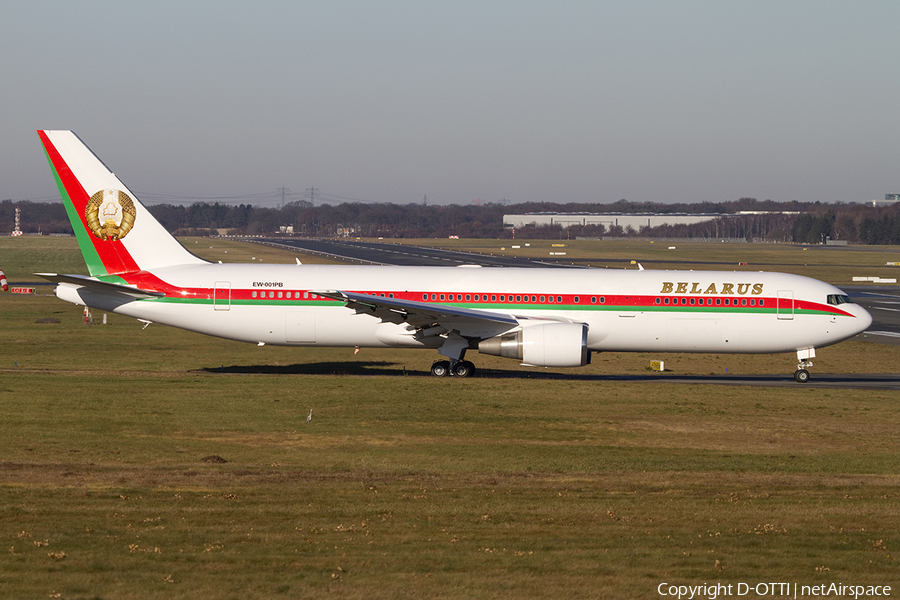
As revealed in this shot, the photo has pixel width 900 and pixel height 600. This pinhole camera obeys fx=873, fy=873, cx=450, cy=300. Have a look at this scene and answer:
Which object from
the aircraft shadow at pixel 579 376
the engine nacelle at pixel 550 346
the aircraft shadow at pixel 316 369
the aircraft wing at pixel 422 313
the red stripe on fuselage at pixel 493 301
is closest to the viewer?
the engine nacelle at pixel 550 346

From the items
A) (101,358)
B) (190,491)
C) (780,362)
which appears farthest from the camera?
(780,362)

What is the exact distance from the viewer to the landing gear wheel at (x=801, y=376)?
1352 inches

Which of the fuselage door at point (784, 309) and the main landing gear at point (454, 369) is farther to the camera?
the fuselage door at point (784, 309)

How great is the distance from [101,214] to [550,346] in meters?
18.3

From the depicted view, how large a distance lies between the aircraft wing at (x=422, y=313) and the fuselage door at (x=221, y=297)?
13.6 feet

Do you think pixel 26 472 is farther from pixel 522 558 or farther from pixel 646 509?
pixel 646 509

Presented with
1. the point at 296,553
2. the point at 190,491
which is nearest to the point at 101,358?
the point at 190,491

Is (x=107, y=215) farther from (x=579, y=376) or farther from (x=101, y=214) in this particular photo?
(x=579, y=376)

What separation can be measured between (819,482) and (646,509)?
5.29 m

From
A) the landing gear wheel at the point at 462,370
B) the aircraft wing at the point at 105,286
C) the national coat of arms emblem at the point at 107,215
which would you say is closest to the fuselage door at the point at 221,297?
the aircraft wing at the point at 105,286

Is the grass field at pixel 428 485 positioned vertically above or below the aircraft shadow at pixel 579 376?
above

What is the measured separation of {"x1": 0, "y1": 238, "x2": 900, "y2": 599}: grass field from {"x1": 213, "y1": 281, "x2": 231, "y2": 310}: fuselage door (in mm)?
2738

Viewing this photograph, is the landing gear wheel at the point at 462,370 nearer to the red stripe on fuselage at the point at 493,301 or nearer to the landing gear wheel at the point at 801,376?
the red stripe on fuselage at the point at 493,301

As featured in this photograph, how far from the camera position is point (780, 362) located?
41812 millimetres
